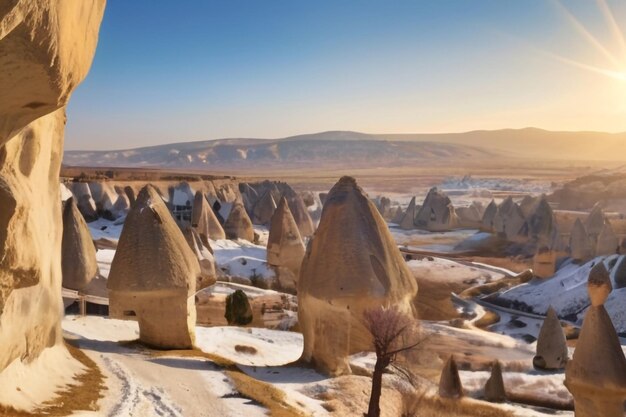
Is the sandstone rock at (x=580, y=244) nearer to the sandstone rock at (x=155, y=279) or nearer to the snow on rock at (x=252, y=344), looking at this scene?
the snow on rock at (x=252, y=344)

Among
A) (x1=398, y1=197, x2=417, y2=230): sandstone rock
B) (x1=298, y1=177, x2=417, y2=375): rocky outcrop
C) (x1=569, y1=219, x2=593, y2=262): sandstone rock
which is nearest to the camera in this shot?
(x1=298, y1=177, x2=417, y2=375): rocky outcrop

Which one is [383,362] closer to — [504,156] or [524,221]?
[524,221]

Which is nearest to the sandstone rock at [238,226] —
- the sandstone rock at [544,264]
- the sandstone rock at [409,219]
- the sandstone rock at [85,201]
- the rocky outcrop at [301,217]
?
the rocky outcrop at [301,217]

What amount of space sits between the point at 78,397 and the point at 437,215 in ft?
131

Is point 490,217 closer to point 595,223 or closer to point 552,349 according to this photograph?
point 595,223

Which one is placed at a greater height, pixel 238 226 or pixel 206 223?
pixel 206 223

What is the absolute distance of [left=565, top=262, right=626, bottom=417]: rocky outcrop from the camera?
8.05 metres

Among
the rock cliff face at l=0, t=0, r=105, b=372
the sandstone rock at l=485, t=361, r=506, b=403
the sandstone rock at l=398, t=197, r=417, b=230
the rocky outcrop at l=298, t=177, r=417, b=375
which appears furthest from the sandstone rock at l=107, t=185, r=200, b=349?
the sandstone rock at l=398, t=197, r=417, b=230

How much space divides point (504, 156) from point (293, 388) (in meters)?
186

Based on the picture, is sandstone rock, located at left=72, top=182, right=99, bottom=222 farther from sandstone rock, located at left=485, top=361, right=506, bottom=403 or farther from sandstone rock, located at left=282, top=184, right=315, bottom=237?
sandstone rock, located at left=485, top=361, right=506, bottom=403

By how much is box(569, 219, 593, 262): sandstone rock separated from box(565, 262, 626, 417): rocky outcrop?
1812 centimetres

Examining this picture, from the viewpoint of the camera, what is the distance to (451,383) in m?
12.4

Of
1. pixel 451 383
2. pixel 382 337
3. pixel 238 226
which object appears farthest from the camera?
pixel 238 226

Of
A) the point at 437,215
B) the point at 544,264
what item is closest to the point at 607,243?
the point at 544,264
